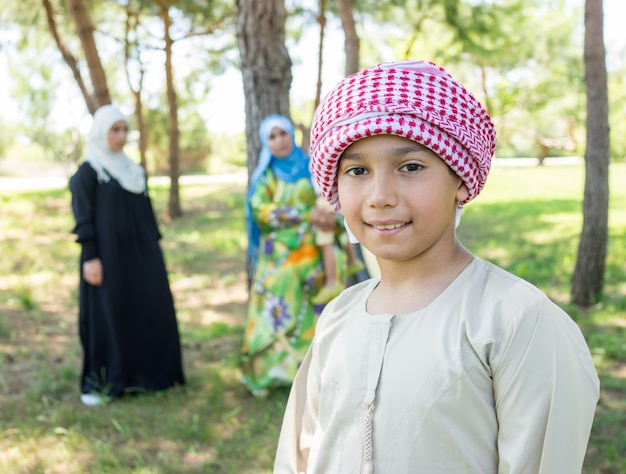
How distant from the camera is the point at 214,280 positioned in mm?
8148

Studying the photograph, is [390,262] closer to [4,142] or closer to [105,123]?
[105,123]

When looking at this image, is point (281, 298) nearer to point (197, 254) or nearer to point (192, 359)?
point (192, 359)

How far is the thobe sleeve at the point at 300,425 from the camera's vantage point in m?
1.49

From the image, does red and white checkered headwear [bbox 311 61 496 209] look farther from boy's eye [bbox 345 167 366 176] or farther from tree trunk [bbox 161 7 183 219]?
tree trunk [bbox 161 7 183 219]

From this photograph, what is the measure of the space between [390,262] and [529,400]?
Answer: 40cm

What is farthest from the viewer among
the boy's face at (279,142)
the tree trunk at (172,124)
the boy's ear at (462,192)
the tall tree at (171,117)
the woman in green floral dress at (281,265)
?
the tree trunk at (172,124)

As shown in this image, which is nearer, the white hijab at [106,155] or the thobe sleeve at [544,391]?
the thobe sleeve at [544,391]

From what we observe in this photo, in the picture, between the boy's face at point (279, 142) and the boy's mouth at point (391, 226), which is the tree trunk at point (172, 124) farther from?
the boy's mouth at point (391, 226)

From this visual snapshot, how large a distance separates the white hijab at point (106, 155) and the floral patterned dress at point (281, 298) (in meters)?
0.88

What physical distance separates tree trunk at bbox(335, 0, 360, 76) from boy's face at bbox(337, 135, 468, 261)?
5459mm

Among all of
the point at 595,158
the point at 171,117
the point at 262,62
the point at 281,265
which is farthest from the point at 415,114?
the point at 171,117

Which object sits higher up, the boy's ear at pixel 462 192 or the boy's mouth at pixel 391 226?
the boy's ear at pixel 462 192

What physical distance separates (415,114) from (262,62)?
3818mm

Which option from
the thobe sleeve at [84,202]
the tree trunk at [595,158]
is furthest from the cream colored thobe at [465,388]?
the tree trunk at [595,158]
